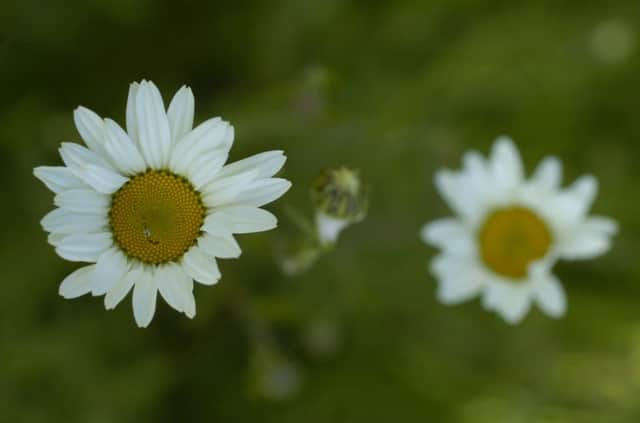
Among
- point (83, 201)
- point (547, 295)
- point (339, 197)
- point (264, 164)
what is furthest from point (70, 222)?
point (547, 295)

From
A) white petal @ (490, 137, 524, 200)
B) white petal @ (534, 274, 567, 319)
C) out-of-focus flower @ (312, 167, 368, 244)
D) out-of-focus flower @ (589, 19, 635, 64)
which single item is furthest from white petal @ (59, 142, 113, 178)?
out-of-focus flower @ (589, 19, 635, 64)

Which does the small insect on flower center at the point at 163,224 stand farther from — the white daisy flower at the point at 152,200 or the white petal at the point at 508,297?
the white petal at the point at 508,297

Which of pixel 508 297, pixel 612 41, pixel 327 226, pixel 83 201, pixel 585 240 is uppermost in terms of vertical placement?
pixel 612 41

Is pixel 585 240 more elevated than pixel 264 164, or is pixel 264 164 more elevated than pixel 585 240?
pixel 585 240

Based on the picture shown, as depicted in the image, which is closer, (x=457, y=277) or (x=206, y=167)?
(x=206, y=167)

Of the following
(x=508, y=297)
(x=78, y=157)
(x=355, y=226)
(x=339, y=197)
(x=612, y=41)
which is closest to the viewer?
(x=78, y=157)

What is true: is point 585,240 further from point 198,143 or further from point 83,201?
point 83,201

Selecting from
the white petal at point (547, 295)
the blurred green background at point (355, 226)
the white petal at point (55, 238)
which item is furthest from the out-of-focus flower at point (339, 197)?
the white petal at point (547, 295)
